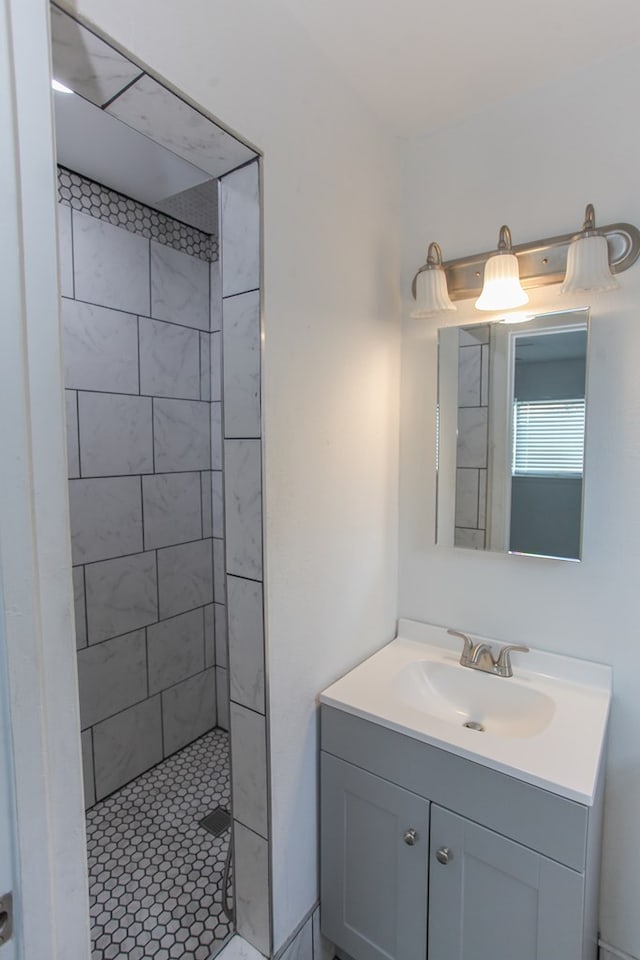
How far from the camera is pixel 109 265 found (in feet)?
6.11

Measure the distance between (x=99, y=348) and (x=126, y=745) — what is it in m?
1.60

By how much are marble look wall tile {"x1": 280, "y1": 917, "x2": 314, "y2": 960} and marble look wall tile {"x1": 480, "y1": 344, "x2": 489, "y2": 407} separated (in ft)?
5.00

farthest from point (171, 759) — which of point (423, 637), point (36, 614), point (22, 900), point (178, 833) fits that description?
point (36, 614)

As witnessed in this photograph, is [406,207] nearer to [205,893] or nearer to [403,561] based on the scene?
[403,561]

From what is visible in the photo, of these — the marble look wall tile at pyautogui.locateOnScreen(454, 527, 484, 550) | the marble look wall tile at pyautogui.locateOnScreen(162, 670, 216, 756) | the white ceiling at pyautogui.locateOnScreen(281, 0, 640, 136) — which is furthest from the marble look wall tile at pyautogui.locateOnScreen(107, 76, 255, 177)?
the marble look wall tile at pyautogui.locateOnScreen(162, 670, 216, 756)

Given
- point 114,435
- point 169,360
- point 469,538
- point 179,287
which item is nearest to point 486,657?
point 469,538

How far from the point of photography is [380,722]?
120cm

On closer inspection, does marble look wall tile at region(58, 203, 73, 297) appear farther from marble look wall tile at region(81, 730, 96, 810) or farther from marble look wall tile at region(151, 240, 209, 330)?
marble look wall tile at region(81, 730, 96, 810)

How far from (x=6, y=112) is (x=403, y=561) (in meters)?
1.49

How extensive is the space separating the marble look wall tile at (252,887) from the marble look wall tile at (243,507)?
2.19ft

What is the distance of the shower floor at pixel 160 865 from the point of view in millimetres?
1395

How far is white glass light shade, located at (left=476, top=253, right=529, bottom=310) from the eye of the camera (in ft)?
4.31

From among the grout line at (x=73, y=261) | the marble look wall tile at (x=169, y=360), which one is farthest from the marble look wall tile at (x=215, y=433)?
the grout line at (x=73, y=261)

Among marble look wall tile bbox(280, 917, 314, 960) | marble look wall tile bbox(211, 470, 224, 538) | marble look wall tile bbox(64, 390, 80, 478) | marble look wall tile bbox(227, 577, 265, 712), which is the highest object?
marble look wall tile bbox(64, 390, 80, 478)
